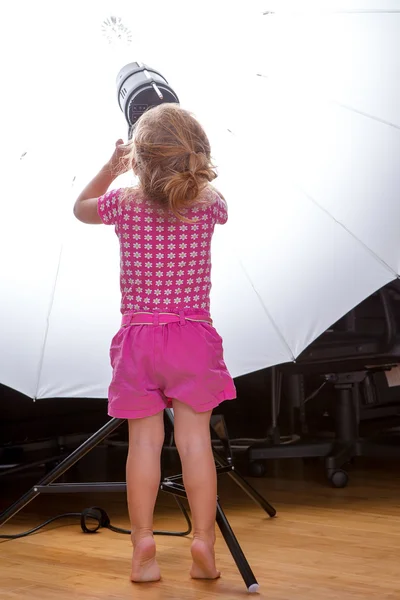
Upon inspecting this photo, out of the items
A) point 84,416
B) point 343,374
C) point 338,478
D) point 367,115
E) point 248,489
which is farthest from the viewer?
point 84,416

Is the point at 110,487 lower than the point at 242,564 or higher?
higher

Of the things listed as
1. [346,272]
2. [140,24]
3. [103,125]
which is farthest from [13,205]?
[346,272]

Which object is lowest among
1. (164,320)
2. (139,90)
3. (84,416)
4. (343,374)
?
(84,416)

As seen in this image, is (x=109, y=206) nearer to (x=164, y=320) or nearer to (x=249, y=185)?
(x=164, y=320)

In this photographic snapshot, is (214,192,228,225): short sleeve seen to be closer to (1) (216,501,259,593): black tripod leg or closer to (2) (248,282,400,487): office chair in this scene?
(1) (216,501,259,593): black tripod leg

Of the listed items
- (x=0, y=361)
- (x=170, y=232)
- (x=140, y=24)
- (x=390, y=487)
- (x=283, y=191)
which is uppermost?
(x=140, y=24)

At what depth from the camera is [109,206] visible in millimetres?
1826

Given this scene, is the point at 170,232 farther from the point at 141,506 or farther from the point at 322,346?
the point at 322,346

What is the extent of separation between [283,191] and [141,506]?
762 millimetres

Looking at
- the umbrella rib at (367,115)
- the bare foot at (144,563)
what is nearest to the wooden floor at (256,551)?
the bare foot at (144,563)

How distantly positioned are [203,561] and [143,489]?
0.19 m

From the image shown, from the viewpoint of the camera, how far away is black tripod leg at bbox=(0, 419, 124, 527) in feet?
6.50

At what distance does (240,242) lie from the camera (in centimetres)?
202

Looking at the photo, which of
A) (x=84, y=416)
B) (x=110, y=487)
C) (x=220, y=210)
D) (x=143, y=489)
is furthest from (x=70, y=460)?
(x=84, y=416)
